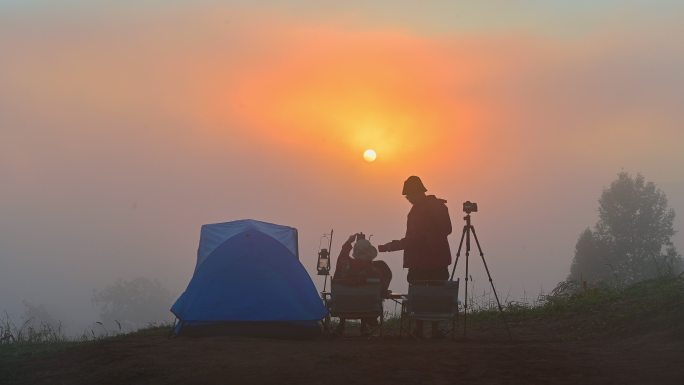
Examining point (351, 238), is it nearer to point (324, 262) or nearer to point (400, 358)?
point (324, 262)

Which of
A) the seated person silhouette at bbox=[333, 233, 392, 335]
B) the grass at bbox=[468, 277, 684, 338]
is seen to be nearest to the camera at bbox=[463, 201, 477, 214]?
the seated person silhouette at bbox=[333, 233, 392, 335]

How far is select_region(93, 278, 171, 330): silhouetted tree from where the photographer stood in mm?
96750

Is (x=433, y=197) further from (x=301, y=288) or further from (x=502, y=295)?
(x=502, y=295)

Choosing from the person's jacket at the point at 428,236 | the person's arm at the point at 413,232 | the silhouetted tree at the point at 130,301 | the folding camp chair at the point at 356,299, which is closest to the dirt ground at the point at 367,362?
the folding camp chair at the point at 356,299

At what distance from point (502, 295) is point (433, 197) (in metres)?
6.05

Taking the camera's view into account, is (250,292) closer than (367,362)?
No

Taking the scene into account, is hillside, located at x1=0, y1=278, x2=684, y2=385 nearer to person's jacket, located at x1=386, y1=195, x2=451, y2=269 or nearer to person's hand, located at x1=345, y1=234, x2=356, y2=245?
person's jacket, located at x1=386, y1=195, x2=451, y2=269

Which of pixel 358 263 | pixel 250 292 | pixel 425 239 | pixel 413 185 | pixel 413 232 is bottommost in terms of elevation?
pixel 250 292

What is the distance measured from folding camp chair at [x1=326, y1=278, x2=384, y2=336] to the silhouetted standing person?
26.2 inches

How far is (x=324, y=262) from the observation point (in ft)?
41.2

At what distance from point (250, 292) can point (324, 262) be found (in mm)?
1749

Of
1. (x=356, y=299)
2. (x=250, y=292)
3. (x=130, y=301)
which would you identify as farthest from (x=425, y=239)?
(x=130, y=301)

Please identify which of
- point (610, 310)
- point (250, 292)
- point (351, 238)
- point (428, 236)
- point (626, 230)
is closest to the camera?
point (428, 236)

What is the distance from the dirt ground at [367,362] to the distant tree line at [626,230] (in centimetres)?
4203
